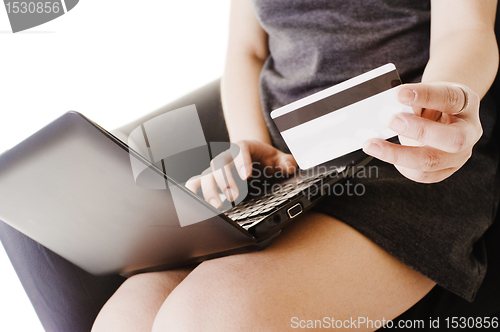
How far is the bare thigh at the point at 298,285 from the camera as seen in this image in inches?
15.8

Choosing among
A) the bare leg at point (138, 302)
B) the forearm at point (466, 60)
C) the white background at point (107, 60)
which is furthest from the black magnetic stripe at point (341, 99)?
the white background at point (107, 60)

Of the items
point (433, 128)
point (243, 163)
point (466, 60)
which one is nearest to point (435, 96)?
point (433, 128)

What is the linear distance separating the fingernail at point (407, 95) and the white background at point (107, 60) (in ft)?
3.22

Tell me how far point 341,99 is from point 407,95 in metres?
0.10

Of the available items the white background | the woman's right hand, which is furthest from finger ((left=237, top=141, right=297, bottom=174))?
the white background

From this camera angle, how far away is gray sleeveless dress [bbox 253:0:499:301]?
50 cm

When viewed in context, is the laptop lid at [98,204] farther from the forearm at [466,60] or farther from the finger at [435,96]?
the forearm at [466,60]

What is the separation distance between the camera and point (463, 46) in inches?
19.7

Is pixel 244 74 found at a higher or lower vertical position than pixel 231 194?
higher

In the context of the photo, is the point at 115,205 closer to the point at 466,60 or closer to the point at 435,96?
the point at 435,96

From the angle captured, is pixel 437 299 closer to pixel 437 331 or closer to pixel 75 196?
pixel 437 331

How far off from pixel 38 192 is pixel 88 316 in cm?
36

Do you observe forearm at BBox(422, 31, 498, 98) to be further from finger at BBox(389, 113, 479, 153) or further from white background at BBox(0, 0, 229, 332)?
white background at BBox(0, 0, 229, 332)

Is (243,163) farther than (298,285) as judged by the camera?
Yes
